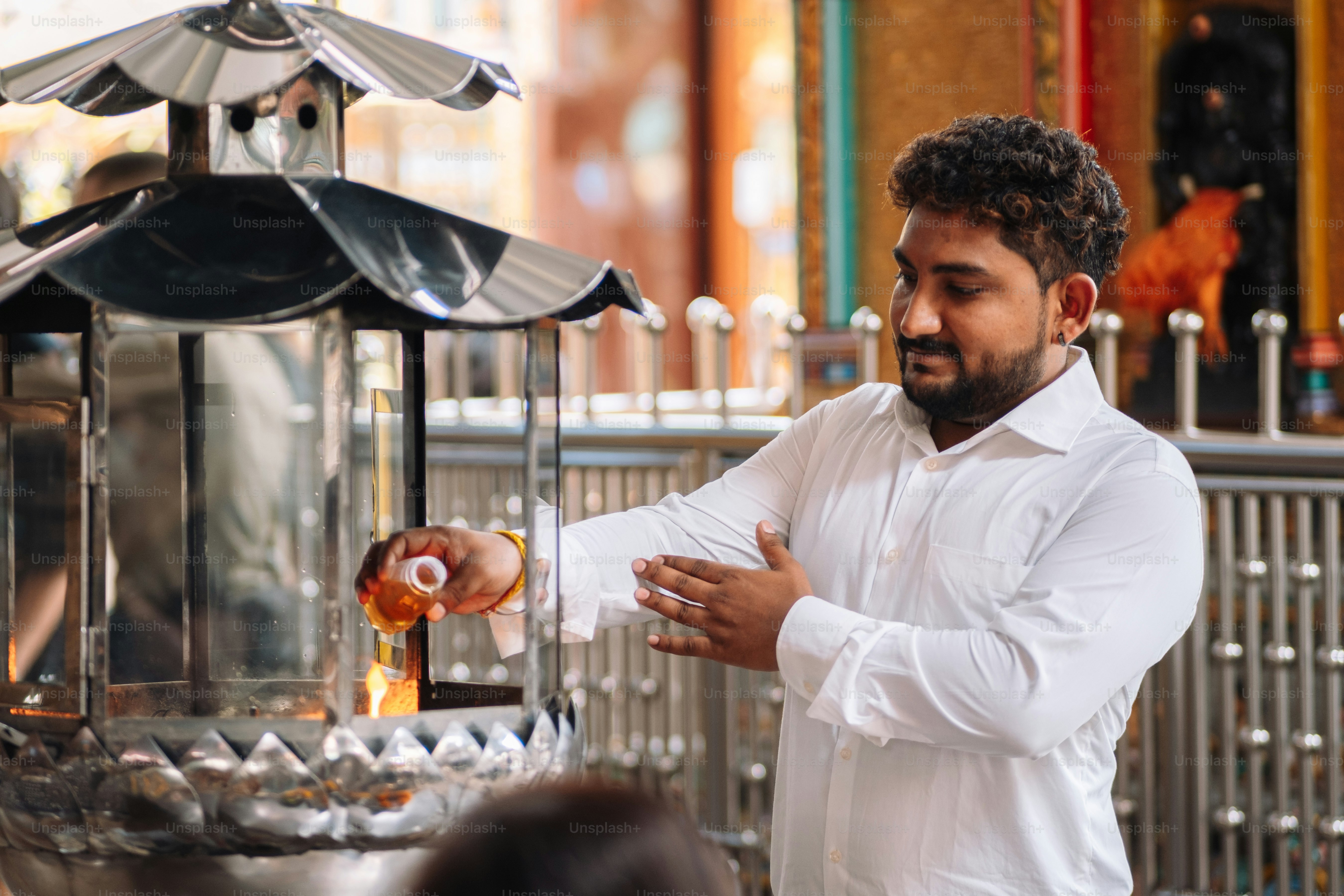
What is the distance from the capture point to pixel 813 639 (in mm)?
1332

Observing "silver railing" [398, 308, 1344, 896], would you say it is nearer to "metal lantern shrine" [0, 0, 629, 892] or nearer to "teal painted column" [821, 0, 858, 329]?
"metal lantern shrine" [0, 0, 629, 892]

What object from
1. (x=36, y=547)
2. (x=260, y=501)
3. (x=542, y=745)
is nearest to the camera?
(x=542, y=745)

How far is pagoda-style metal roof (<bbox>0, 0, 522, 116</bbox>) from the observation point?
1.04 m

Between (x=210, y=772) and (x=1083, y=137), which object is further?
(x=1083, y=137)

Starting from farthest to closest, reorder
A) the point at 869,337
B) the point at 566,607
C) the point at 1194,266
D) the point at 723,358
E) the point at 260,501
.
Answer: the point at 1194,266 < the point at 260,501 < the point at 723,358 < the point at 869,337 < the point at 566,607

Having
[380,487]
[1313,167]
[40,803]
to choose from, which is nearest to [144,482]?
[380,487]

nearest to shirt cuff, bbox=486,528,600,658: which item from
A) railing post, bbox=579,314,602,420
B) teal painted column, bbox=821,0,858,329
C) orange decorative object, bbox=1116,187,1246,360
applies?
railing post, bbox=579,314,602,420

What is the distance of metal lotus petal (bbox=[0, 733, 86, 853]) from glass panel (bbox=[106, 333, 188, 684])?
0.77 m

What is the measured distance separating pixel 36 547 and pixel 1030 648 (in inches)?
64.5

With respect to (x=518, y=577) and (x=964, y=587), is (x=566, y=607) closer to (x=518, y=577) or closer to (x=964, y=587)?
(x=518, y=577)

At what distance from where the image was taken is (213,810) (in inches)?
41.0

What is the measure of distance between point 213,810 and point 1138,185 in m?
4.25

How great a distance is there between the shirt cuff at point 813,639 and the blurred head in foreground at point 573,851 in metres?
0.56

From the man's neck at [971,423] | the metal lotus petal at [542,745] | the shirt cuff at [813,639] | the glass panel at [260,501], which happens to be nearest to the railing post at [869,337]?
the glass panel at [260,501]
